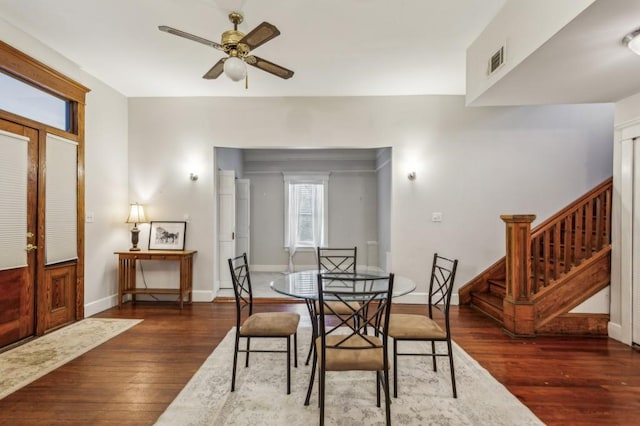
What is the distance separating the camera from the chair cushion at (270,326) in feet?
7.73

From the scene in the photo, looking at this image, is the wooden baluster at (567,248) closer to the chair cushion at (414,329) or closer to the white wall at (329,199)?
the chair cushion at (414,329)

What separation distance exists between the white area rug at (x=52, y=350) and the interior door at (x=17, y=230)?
254 mm

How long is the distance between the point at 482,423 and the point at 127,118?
17.5 ft

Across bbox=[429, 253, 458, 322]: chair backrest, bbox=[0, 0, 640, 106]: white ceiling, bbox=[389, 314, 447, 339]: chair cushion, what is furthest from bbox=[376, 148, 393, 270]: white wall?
bbox=[389, 314, 447, 339]: chair cushion

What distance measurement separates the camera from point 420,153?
459 centimetres

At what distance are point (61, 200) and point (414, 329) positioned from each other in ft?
12.6

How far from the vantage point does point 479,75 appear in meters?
3.06

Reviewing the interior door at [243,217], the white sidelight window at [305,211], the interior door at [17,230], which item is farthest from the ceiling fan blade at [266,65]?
the white sidelight window at [305,211]

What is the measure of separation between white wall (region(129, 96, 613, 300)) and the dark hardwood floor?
129cm

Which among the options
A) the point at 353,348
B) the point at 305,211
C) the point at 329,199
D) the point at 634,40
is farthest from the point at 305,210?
the point at 634,40

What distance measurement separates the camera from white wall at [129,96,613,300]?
4.43m

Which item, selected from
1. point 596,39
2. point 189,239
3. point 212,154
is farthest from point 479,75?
point 189,239

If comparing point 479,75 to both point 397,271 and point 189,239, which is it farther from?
point 189,239

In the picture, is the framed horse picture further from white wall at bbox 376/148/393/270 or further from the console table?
white wall at bbox 376/148/393/270
